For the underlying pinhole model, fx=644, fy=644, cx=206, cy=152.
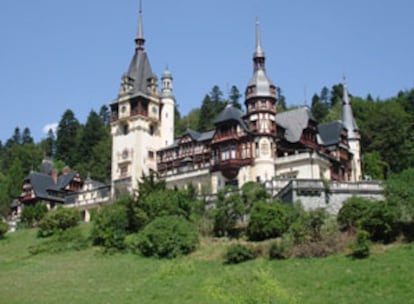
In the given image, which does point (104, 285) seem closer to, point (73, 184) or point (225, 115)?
point (225, 115)

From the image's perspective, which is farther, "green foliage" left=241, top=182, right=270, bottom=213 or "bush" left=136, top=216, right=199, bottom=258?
"green foliage" left=241, top=182, right=270, bottom=213

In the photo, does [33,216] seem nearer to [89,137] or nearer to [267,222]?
[267,222]

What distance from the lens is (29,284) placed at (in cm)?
3416

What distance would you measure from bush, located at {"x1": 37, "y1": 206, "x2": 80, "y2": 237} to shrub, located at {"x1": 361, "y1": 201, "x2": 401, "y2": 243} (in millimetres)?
27206

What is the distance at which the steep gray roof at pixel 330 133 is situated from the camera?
66.4 m

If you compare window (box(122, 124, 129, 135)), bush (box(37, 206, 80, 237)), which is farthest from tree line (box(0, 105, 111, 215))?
bush (box(37, 206, 80, 237))

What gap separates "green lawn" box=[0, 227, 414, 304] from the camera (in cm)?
2786

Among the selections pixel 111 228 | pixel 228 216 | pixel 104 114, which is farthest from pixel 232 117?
pixel 104 114

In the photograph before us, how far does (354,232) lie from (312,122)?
26.8 m

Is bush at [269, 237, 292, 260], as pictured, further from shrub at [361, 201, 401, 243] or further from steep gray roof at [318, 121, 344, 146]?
steep gray roof at [318, 121, 344, 146]

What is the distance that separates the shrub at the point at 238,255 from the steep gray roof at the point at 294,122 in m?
26.8

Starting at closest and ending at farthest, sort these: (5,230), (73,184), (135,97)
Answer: (5,230)
(135,97)
(73,184)

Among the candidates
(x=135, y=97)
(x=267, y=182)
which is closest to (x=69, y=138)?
(x=135, y=97)

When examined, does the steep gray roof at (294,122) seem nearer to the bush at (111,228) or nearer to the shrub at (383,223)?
the bush at (111,228)
